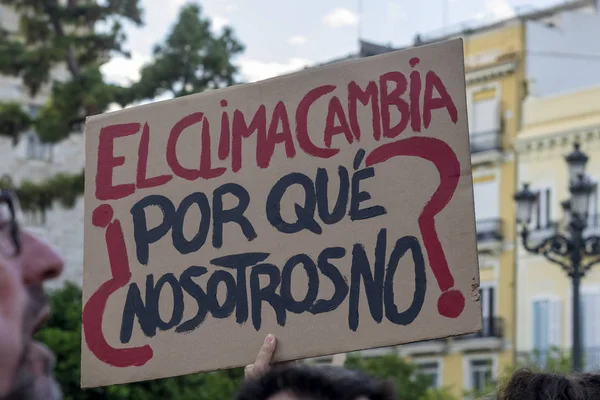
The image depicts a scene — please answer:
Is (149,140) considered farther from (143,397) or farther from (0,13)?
(0,13)

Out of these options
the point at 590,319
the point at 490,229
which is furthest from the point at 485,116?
the point at 590,319

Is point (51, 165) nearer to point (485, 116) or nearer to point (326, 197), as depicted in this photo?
point (485, 116)

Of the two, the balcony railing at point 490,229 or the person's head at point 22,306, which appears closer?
the person's head at point 22,306

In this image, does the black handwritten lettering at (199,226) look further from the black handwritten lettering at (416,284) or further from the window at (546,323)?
the window at (546,323)

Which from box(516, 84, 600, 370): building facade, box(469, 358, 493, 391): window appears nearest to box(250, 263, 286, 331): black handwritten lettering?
box(516, 84, 600, 370): building facade

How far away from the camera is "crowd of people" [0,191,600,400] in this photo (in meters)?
1.89

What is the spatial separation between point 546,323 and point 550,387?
27.6m

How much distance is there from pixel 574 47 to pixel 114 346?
3010cm

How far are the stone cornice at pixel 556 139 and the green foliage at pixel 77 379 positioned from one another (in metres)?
13.6

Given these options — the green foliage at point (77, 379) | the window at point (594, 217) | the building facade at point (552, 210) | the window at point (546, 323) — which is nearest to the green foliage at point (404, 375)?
the building facade at point (552, 210)

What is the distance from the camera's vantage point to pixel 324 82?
3.15 meters

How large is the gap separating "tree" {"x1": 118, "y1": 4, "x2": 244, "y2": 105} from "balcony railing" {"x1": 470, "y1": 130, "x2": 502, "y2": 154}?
590 inches

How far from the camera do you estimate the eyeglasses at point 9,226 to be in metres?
1.97

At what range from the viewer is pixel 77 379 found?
46.1 ft
